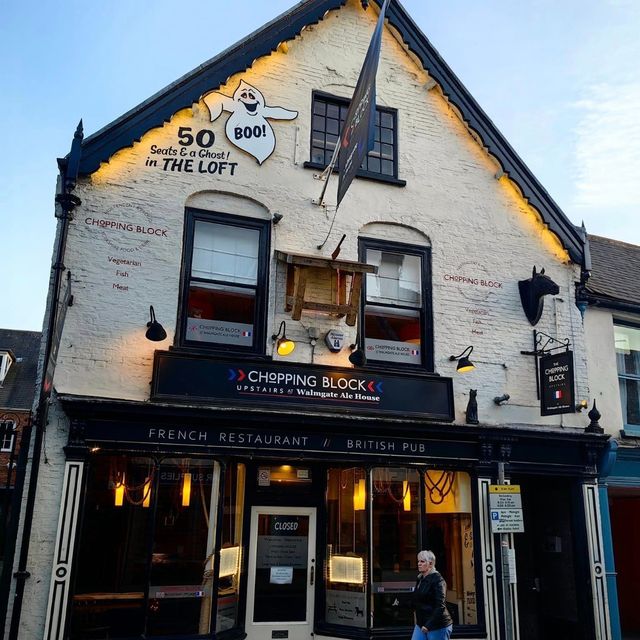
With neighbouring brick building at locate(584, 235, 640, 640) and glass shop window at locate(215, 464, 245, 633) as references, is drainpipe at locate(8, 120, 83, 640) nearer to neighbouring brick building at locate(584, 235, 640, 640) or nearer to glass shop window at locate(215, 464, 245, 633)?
glass shop window at locate(215, 464, 245, 633)

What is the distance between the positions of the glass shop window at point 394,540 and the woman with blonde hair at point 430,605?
5.02ft

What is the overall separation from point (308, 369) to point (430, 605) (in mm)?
3657

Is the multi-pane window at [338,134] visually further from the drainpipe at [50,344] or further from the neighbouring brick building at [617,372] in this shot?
the neighbouring brick building at [617,372]

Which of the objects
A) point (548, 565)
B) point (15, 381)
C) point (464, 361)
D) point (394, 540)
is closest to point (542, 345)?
point (464, 361)

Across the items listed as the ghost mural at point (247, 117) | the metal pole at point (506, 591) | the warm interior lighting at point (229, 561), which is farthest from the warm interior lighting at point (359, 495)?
the ghost mural at point (247, 117)

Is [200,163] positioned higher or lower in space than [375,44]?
lower

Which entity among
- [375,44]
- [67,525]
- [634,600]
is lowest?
[634,600]

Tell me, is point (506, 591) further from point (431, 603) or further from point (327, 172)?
point (327, 172)

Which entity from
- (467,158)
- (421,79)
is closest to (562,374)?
(467,158)

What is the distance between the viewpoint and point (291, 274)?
33.7 ft

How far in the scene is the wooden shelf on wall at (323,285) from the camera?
32.2 ft

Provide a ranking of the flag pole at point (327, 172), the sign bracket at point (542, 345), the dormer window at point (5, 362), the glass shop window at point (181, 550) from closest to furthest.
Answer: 1. the glass shop window at point (181, 550)
2. the flag pole at point (327, 172)
3. the sign bracket at point (542, 345)
4. the dormer window at point (5, 362)

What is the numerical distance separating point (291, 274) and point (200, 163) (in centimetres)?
222

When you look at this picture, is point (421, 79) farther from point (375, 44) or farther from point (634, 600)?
point (634, 600)
